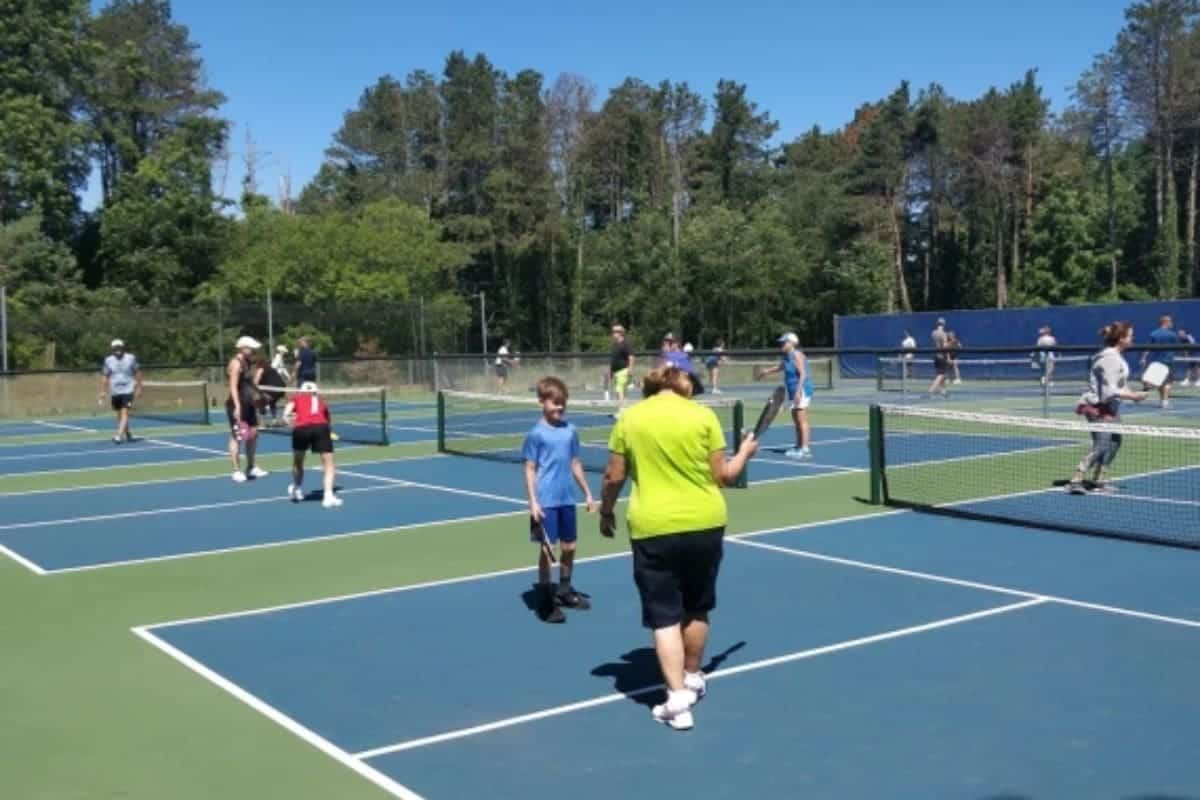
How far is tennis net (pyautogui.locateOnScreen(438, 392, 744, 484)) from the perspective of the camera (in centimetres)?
1784

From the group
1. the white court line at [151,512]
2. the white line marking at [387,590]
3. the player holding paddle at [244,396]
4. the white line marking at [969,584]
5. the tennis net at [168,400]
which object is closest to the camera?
the white line marking at [969,584]

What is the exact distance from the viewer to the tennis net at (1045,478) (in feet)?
38.7

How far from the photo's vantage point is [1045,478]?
15.2 meters

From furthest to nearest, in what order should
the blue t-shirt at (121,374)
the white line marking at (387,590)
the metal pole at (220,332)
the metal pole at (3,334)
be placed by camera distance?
the metal pole at (220,332)
the metal pole at (3,334)
the blue t-shirt at (121,374)
the white line marking at (387,590)

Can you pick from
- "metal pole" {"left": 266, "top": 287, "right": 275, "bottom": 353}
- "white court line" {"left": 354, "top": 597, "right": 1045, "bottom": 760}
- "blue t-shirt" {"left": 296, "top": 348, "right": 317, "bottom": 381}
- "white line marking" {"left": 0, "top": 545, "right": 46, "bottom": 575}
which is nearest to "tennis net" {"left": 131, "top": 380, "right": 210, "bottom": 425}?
"metal pole" {"left": 266, "top": 287, "right": 275, "bottom": 353}

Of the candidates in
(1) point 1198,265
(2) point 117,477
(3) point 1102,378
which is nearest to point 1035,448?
(3) point 1102,378

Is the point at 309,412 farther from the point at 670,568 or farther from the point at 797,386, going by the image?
the point at 670,568

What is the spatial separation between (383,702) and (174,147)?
5525 cm

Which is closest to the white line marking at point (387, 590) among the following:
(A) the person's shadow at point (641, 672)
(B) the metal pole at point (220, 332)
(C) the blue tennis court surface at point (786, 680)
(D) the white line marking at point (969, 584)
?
(C) the blue tennis court surface at point (786, 680)

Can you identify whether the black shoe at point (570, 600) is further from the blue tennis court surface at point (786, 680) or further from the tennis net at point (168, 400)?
the tennis net at point (168, 400)

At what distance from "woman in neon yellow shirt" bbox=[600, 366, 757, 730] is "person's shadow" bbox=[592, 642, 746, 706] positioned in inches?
16.6

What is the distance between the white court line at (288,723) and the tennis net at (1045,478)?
730 cm

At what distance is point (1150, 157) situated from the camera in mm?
63125

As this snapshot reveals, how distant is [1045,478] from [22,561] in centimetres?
1116
